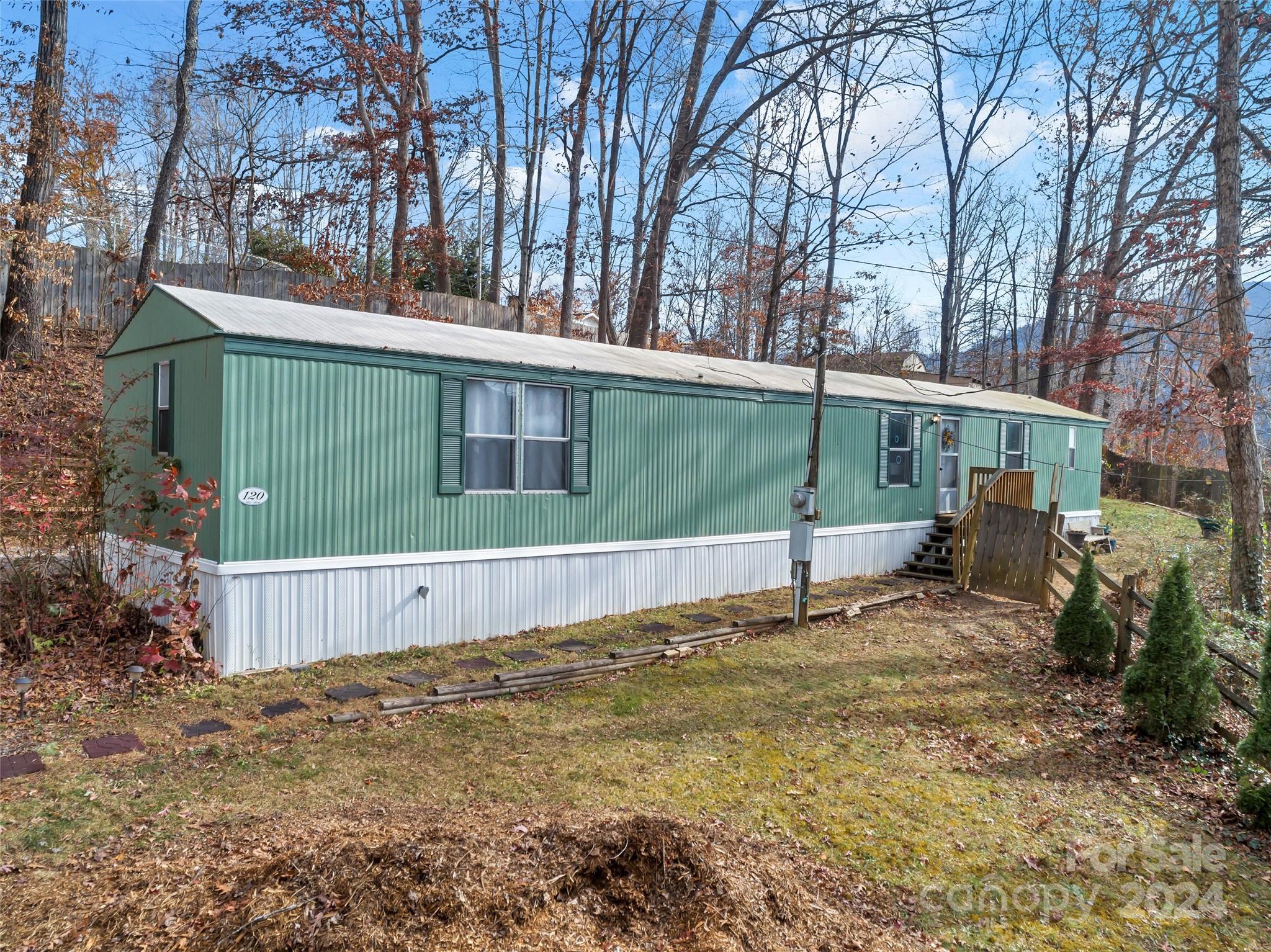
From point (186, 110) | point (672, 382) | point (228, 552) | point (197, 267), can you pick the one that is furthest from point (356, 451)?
point (197, 267)

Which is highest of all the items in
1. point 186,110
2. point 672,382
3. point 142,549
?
point 186,110

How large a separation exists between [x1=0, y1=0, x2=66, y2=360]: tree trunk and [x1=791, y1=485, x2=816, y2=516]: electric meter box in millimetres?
13064

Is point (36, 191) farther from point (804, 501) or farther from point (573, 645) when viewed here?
point (804, 501)

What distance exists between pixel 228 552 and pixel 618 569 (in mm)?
4723

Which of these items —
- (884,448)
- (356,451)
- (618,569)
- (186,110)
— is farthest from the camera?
(186,110)

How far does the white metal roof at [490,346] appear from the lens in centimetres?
787

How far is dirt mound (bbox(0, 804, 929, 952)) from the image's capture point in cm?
318

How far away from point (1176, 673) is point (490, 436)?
23.1 feet

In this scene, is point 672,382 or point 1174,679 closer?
point 1174,679

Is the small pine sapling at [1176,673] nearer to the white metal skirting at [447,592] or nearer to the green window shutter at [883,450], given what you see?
the white metal skirting at [447,592]

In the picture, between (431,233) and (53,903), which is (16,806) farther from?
(431,233)

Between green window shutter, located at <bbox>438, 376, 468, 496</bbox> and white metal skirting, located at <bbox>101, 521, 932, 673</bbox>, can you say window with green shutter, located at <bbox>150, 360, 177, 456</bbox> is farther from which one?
green window shutter, located at <bbox>438, 376, 468, 496</bbox>

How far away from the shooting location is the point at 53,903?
11.6ft

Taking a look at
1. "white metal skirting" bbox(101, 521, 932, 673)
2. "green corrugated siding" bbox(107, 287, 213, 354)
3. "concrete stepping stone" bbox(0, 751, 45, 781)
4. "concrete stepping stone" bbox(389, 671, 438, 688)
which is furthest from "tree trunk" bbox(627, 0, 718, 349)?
"concrete stepping stone" bbox(0, 751, 45, 781)
